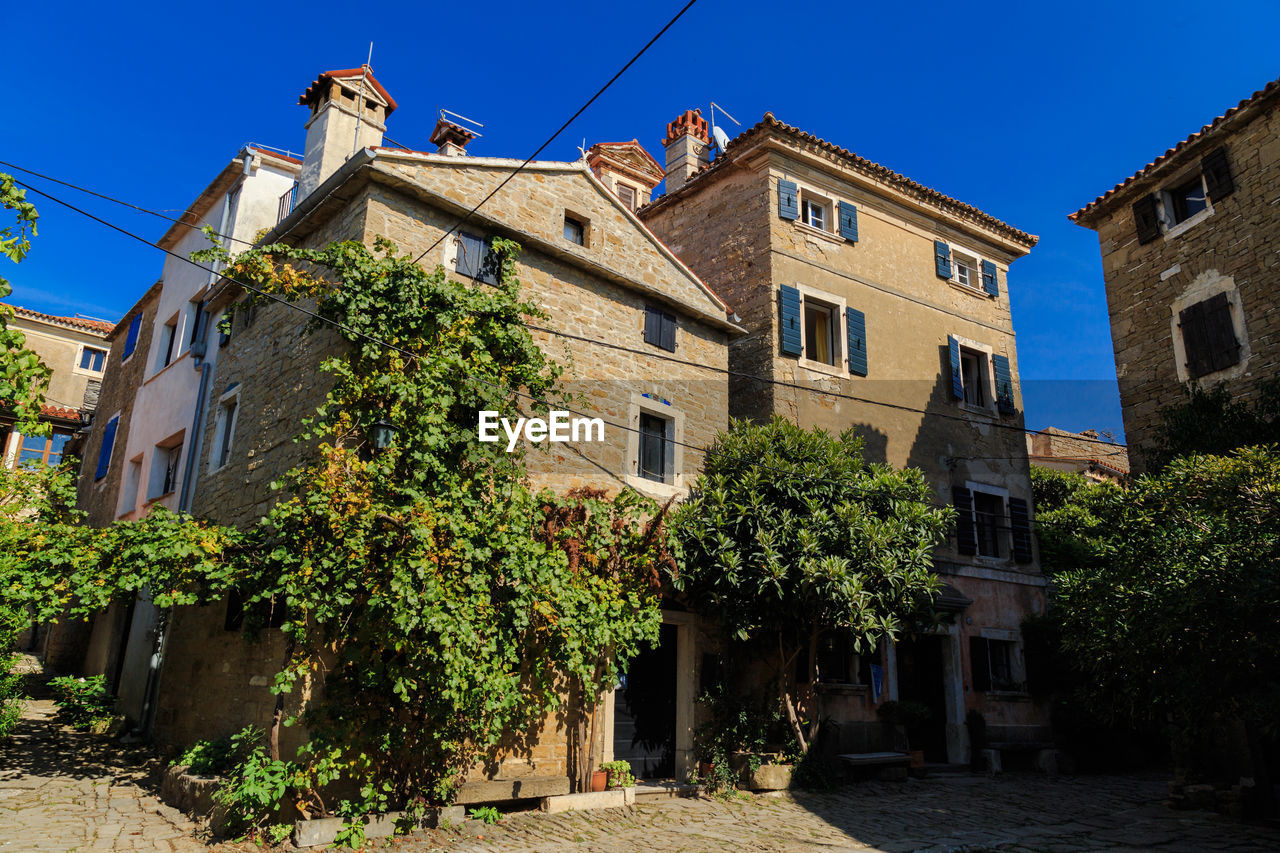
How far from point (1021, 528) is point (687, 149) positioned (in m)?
11.5

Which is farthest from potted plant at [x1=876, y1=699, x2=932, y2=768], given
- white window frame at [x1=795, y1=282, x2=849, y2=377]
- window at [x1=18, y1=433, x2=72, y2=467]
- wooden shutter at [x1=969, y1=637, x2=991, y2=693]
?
window at [x1=18, y1=433, x2=72, y2=467]

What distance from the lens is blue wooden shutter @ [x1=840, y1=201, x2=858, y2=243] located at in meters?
17.3

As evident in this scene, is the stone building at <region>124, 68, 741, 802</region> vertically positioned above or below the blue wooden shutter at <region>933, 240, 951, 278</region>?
below

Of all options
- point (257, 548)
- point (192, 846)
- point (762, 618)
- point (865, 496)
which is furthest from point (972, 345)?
point (192, 846)

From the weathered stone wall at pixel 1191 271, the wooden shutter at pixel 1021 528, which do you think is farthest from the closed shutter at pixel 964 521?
the weathered stone wall at pixel 1191 271

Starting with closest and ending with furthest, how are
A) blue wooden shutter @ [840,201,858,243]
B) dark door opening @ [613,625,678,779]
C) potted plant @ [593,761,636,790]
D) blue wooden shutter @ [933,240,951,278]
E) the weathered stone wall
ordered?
potted plant @ [593,761,636,790]
dark door opening @ [613,625,678,779]
the weathered stone wall
blue wooden shutter @ [840,201,858,243]
blue wooden shutter @ [933,240,951,278]

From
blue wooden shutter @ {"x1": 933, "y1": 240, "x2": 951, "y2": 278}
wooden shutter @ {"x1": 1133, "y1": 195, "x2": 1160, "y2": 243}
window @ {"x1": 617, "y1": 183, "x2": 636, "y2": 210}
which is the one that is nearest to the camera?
wooden shutter @ {"x1": 1133, "y1": 195, "x2": 1160, "y2": 243}

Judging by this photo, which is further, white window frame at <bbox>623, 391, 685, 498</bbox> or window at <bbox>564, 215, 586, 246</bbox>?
window at <bbox>564, 215, 586, 246</bbox>

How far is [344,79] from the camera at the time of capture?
1403 centimetres

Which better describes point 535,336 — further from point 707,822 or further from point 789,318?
point 707,822

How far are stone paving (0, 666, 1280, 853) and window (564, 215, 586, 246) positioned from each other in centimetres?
853

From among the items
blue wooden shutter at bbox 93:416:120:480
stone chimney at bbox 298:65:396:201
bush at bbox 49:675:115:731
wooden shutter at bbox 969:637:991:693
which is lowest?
bush at bbox 49:675:115:731

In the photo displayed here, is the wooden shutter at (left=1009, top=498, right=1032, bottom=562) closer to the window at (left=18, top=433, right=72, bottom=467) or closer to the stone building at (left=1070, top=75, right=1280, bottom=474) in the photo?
the stone building at (left=1070, top=75, right=1280, bottom=474)

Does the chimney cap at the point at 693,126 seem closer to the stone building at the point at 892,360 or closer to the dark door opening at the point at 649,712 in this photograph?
the stone building at the point at 892,360
